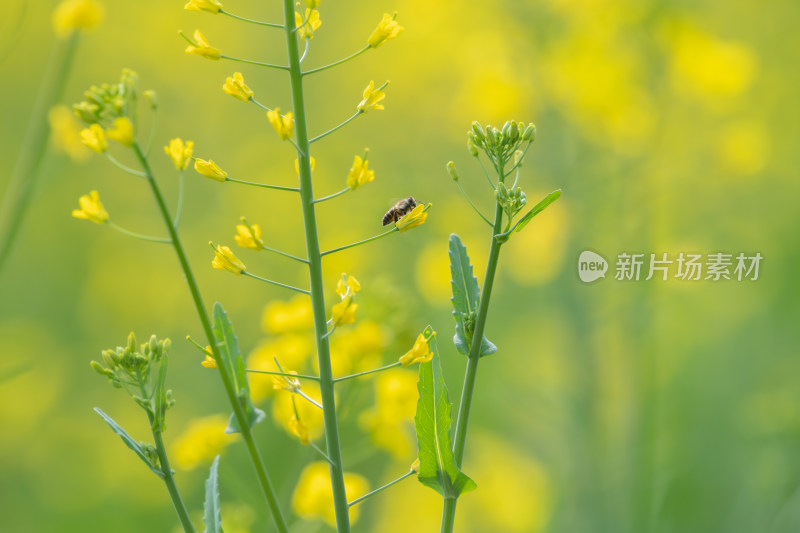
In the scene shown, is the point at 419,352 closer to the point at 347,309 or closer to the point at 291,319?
the point at 347,309

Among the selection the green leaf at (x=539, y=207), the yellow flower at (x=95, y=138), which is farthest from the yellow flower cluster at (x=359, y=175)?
the yellow flower at (x=95, y=138)

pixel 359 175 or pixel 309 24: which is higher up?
pixel 309 24

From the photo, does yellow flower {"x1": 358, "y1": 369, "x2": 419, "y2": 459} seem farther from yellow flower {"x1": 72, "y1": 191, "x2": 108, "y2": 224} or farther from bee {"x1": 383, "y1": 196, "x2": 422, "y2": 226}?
yellow flower {"x1": 72, "y1": 191, "x2": 108, "y2": 224}

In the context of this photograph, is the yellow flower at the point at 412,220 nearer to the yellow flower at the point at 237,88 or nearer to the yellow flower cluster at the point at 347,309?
the yellow flower cluster at the point at 347,309

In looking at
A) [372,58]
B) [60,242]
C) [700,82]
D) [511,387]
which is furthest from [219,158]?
[700,82]

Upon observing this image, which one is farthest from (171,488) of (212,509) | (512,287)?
(512,287)

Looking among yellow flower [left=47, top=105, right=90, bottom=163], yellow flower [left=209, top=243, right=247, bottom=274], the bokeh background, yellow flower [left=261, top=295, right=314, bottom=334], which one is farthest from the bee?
yellow flower [left=209, top=243, right=247, bottom=274]
